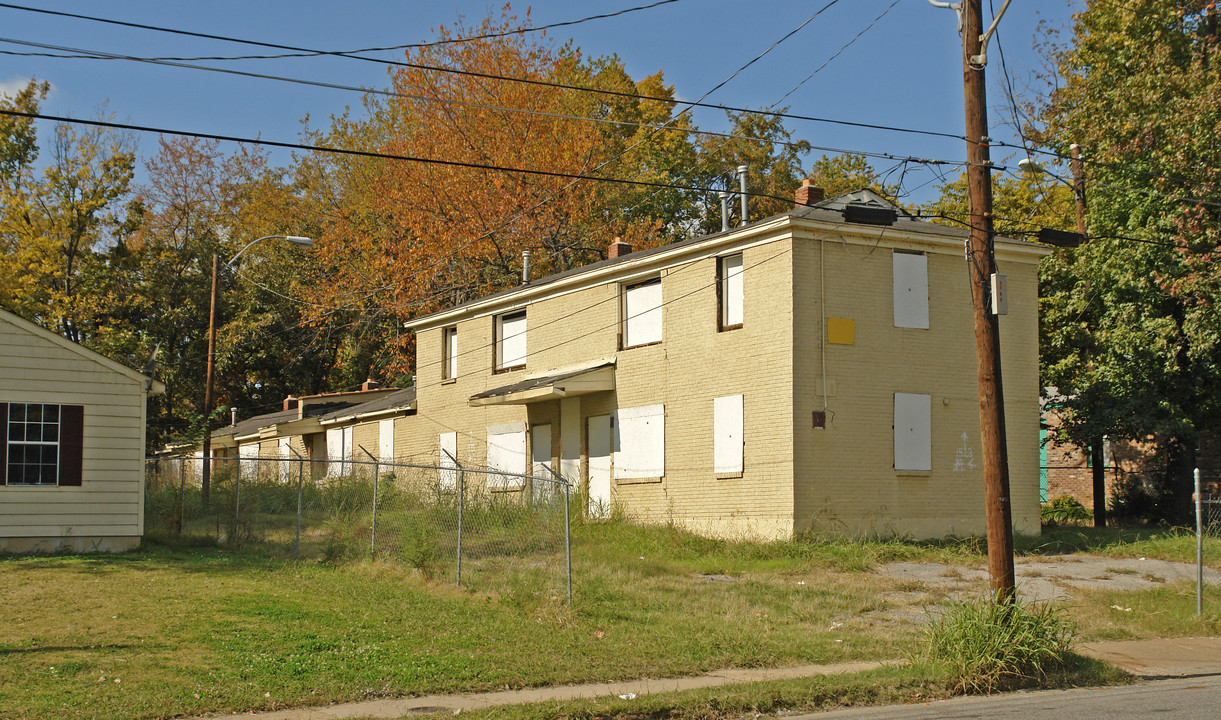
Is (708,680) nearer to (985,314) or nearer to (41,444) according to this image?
(985,314)

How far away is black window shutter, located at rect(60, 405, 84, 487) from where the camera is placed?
18750 millimetres

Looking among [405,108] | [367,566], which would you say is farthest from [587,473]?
[405,108]

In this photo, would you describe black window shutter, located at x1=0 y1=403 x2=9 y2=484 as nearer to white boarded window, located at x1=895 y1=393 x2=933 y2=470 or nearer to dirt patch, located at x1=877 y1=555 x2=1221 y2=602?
dirt patch, located at x1=877 y1=555 x2=1221 y2=602

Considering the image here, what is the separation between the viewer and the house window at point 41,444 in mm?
18328

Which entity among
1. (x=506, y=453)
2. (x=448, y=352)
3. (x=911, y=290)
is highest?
(x=911, y=290)

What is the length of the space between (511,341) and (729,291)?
28.4 ft

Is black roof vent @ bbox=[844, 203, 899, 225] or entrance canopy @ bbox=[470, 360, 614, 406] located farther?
entrance canopy @ bbox=[470, 360, 614, 406]

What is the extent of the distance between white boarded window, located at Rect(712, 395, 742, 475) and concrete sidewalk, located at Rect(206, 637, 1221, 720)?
9736mm

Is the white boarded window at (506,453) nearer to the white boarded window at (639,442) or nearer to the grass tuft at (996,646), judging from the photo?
the white boarded window at (639,442)

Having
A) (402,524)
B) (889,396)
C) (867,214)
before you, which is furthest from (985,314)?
(402,524)

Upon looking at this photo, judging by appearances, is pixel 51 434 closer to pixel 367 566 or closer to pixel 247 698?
pixel 367 566

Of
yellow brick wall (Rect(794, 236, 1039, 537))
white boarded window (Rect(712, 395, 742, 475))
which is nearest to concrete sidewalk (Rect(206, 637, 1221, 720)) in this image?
yellow brick wall (Rect(794, 236, 1039, 537))

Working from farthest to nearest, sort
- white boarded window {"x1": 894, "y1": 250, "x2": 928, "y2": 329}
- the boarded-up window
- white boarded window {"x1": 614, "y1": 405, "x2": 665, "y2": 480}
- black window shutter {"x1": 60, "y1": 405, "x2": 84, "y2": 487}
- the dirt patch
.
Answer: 1. the boarded-up window
2. white boarded window {"x1": 614, "y1": 405, "x2": 665, "y2": 480}
3. white boarded window {"x1": 894, "y1": 250, "x2": 928, "y2": 329}
4. black window shutter {"x1": 60, "y1": 405, "x2": 84, "y2": 487}
5. the dirt patch

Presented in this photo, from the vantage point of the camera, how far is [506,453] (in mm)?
29031
